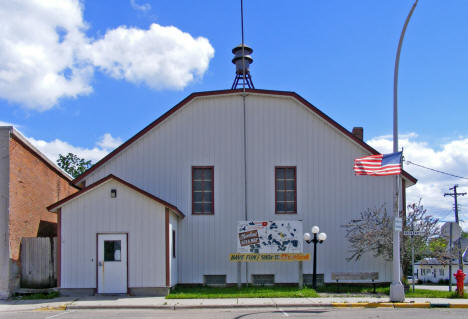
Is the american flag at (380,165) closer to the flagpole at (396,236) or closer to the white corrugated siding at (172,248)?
the flagpole at (396,236)

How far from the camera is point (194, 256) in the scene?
19.2m

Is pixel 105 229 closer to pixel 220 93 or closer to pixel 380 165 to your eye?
pixel 220 93

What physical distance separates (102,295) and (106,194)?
3.42 m

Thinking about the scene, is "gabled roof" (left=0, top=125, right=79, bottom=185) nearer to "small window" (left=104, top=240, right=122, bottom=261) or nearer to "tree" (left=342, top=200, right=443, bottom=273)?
"small window" (left=104, top=240, right=122, bottom=261)

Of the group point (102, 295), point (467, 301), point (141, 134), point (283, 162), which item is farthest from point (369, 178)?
point (102, 295)

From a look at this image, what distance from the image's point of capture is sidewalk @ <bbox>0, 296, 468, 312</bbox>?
47.5 ft

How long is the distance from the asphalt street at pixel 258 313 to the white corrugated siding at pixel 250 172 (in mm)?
5270

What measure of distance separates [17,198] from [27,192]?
98 centimetres

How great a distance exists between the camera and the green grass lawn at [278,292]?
16.1 meters

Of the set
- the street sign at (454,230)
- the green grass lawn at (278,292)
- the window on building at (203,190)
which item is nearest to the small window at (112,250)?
the green grass lawn at (278,292)

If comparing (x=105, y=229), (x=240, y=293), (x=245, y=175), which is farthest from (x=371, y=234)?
(x=105, y=229)

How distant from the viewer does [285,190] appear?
19.8 m

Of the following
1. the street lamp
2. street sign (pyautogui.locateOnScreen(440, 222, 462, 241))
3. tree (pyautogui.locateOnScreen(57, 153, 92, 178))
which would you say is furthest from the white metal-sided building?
tree (pyautogui.locateOnScreen(57, 153, 92, 178))

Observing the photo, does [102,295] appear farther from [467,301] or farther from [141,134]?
[467,301]
